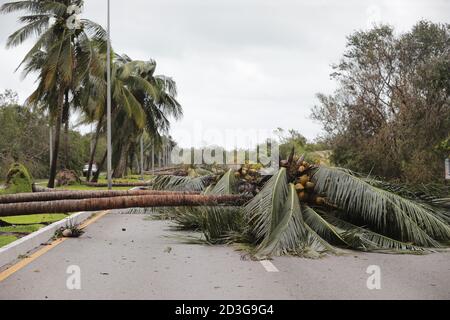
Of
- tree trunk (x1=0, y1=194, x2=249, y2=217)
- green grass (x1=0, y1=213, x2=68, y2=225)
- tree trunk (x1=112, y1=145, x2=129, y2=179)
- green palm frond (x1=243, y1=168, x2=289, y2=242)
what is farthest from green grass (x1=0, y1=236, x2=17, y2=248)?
tree trunk (x1=112, y1=145, x2=129, y2=179)

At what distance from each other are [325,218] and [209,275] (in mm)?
3446

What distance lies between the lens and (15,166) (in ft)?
47.6

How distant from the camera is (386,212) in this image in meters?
9.89

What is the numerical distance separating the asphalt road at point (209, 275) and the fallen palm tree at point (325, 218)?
0.36 metres

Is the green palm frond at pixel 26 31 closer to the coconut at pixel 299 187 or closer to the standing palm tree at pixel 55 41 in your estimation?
the standing palm tree at pixel 55 41

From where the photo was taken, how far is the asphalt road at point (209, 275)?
6.57 m

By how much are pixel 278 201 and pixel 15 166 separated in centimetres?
742

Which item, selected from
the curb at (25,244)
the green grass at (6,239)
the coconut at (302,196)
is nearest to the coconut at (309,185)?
the coconut at (302,196)

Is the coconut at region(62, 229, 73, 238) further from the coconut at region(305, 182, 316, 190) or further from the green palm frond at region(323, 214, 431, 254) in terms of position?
the green palm frond at region(323, 214, 431, 254)

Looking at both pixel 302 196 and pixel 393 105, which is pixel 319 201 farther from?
pixel 393 105

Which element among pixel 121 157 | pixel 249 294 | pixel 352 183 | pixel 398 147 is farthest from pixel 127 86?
pixel 249 294

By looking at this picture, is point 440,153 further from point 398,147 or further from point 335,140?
point 335,140

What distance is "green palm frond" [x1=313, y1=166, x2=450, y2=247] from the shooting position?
9.81m
